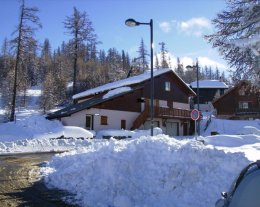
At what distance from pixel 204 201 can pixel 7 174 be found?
7.80 m

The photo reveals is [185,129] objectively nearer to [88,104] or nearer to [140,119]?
[140,119]

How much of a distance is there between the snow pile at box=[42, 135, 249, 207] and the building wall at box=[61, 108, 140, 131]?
2790 centimetres

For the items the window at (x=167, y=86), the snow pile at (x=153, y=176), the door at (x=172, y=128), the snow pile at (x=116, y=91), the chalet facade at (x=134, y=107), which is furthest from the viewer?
the window at (x=167, y=86)

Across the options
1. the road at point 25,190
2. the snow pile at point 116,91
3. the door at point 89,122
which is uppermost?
the snow pile at point 116,91

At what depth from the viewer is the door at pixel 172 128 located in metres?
48.9

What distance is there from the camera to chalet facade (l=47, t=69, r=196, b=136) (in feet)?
134

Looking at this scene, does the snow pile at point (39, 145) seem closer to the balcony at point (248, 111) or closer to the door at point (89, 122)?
the door at point (89, 122)

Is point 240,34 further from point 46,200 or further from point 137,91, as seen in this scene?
point 137,91

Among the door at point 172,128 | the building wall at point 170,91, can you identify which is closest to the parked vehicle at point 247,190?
the building wall at point 170,91

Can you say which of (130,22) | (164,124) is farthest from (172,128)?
(130,22)

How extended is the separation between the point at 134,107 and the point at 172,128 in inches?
268

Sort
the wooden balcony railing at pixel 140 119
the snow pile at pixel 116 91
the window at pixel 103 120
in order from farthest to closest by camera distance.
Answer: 1. the snow pile at pixel 116 91
2. the wooden balcony railing at pixel 140 119
3. the window at pixel 103 120

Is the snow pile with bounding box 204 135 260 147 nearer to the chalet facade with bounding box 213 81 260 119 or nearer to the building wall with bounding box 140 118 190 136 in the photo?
the building wall with bounding box 140 118 190 136

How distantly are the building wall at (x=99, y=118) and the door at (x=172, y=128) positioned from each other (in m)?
5.16
